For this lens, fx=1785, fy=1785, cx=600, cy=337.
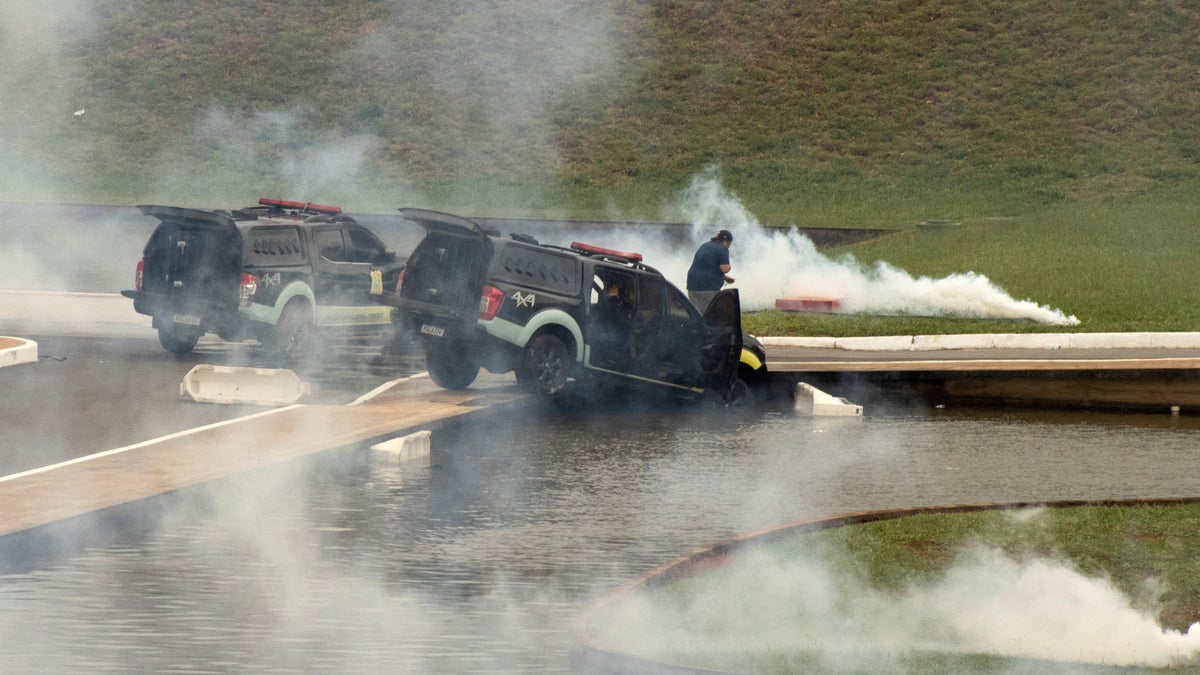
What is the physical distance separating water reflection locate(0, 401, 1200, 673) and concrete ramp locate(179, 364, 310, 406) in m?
1.95

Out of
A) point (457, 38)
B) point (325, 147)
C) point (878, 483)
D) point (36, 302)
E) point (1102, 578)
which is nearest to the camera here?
point (1102, 578)

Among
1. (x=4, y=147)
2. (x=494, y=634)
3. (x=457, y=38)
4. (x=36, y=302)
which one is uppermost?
(x=457, y=38)

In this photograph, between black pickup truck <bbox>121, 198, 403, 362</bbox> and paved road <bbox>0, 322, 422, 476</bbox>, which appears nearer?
paved road <bbox>0, 322, 422, 476</bbox>

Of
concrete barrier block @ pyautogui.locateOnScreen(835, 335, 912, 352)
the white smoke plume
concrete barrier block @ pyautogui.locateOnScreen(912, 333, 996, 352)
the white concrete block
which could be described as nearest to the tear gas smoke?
the white concrete block

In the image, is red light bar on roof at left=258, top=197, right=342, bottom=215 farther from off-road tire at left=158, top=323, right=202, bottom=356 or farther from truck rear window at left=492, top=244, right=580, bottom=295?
truck rear window at left=492, top=244, right=580, bottom=295

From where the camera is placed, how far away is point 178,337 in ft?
68.0

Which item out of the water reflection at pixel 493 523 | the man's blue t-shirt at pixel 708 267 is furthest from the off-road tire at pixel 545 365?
the man's blue t-shirt at pixel 708 267

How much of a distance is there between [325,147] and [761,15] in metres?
17.3

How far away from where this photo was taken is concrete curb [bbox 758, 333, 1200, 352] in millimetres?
22688

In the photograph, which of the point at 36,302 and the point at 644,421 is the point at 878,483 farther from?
the point at 36,302

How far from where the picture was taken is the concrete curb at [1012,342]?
22688 millimetres

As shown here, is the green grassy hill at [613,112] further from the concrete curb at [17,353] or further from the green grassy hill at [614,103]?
the concrete curb at [17,353]

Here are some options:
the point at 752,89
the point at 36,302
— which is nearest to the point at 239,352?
the point at 36,302

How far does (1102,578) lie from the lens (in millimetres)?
9078
